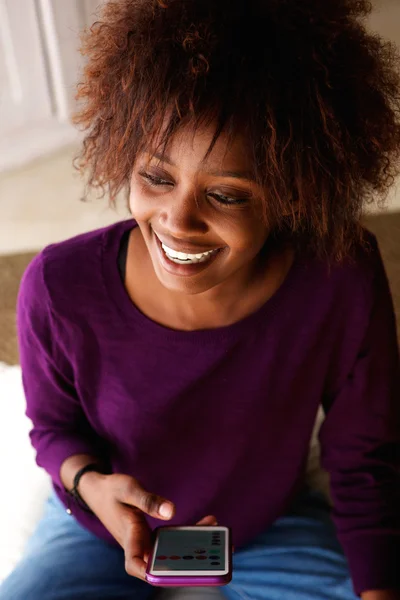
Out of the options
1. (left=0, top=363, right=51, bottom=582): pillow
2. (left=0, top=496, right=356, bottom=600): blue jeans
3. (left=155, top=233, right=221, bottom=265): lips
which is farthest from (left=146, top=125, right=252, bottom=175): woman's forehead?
(left=0, top=363, right=51, bottom=582): pillow

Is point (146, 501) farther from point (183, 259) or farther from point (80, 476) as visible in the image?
point (183, 259)

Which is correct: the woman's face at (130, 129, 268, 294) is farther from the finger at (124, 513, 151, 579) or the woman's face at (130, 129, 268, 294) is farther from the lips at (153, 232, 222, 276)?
the finger at (124, 513, 151, 579)

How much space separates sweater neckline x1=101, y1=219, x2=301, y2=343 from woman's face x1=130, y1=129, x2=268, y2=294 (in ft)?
0.19

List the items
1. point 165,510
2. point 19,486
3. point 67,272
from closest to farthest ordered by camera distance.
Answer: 1. point 165,510
2. point 67,272
3. point 19,486

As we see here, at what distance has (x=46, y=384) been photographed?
0.86 metres

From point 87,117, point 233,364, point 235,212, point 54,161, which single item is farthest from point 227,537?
point 54,161

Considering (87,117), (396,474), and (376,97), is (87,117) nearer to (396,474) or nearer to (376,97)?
(376,97)

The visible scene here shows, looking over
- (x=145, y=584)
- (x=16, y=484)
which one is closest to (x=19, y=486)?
(x=16, y=484)

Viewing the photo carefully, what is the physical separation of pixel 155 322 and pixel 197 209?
186 mm

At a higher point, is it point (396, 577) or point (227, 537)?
point (227, 537)

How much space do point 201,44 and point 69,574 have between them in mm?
650

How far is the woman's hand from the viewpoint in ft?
2.28

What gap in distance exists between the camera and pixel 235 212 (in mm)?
663

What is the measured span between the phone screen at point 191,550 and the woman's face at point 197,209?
27cm
